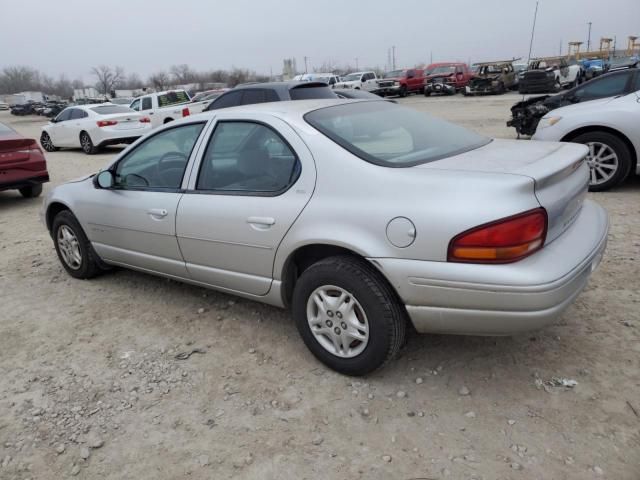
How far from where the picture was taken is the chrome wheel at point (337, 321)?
270 centimetres

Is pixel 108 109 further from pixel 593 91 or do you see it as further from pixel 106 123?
pixel 593 91

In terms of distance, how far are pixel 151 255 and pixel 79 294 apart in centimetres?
103

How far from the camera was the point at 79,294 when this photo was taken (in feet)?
14.2

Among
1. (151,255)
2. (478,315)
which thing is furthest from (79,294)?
(478,315)

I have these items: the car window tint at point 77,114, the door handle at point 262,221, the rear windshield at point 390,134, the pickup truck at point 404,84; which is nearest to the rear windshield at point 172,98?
the car window tint at point 77,114

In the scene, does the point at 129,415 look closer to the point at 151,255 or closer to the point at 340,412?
the point at 340,412

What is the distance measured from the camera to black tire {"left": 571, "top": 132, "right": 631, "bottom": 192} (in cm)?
589

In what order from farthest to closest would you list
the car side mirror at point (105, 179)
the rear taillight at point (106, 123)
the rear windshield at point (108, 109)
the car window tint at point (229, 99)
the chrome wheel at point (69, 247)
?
the rear windshield at point (108, 109), the rear taillight at point (106, 123), the car window tint at point (229, 99), the chrome wheel at point (69, 247), the car side mirror at point (105, 179)

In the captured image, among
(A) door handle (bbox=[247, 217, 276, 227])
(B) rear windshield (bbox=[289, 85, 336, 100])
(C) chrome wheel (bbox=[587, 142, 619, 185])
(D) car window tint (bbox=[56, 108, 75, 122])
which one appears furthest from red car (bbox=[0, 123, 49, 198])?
(C) chrome wheel (bbox=[587, 142, 619, 185])

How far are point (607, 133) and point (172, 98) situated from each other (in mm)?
13519

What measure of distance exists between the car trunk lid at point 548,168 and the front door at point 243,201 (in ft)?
2.61

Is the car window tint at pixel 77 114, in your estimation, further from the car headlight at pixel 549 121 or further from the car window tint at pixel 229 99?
the car headlight at pixel 549 121

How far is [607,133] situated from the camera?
5.96 m

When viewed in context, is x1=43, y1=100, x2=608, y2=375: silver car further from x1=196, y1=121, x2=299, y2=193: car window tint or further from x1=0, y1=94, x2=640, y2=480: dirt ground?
x1=0, y1=94, x2=640, y2=480: dirt ground
